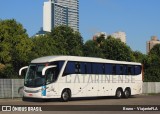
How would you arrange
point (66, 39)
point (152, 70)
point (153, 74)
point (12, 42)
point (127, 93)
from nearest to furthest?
point (127, 93)
point (12, 42)
point (153, 74)
point (152, 70)
point (66, 39)

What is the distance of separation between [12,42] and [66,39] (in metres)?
11.9

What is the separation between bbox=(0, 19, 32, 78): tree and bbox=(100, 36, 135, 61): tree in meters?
16.7

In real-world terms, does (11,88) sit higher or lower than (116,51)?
lower

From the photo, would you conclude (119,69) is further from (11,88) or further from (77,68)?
(11,88)

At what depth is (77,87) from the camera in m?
32.2

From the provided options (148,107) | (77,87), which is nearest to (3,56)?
(77,87)

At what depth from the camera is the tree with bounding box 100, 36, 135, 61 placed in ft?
244

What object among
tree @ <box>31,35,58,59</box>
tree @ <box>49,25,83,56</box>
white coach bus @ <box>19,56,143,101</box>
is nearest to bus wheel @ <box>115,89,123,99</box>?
white coach bus @ <box>19,56,143,101</box>

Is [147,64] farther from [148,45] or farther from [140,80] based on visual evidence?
[148,45]

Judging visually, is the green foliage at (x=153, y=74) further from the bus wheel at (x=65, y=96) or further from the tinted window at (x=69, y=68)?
the bus wheel at (x=65, y=96)

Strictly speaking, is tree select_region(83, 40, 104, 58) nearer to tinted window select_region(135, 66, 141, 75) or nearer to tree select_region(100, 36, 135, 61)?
tree select_region(100, 36, 135, 61)

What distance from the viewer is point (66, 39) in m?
71.4

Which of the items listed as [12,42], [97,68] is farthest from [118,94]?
[12,42]

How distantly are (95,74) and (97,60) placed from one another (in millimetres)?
1210
